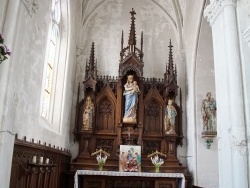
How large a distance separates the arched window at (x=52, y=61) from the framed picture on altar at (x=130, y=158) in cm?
252

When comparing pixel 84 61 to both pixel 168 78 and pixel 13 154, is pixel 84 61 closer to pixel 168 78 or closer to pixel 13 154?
pixel 168 78

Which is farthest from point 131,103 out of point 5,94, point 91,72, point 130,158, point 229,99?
point 5,94

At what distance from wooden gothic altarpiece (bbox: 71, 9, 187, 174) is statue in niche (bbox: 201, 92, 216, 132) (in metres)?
1.04

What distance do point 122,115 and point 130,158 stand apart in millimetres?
1650

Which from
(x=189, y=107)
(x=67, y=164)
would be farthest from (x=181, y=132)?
(x=67, y=164)

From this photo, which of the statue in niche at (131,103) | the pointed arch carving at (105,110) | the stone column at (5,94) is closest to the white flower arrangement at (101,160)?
the pointed arch carving at (105,110)

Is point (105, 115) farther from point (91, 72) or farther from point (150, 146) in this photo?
point (150, 146)

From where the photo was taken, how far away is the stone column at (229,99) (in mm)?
5320

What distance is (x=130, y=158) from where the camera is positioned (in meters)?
9.51

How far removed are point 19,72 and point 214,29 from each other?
415cm

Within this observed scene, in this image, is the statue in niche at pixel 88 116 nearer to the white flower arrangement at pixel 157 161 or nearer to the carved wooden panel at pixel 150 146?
the carved wooden panel at pixel 150 146

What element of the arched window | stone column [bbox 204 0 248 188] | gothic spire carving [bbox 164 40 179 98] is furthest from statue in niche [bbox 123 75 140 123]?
stone column [bbox 204 0 248 188]

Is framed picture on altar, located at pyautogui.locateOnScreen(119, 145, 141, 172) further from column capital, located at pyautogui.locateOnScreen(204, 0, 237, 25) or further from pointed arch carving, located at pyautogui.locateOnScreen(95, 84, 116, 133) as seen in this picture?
column capital, located at pyautogui.locateOnScreen(204, 0, 237, 25)

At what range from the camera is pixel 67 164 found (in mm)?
9930
